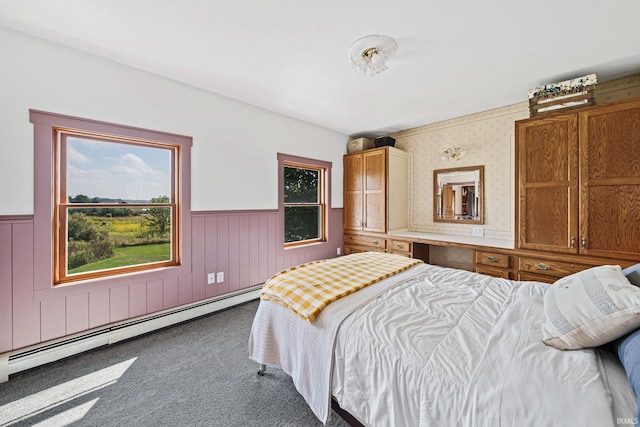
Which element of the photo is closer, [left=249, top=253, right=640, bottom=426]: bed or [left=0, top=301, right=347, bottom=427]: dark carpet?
[left=249, top=253, right=640, bottom=426]: bed

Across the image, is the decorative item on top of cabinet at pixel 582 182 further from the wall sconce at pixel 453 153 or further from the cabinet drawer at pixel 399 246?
the cabinet drawer at pixel 399 246

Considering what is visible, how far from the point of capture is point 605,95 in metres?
2.53

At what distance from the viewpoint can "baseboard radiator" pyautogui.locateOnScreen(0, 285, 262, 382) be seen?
74.7 inches

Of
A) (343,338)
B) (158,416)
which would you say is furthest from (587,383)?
(158,416)

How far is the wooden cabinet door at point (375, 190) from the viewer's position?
3887 mm

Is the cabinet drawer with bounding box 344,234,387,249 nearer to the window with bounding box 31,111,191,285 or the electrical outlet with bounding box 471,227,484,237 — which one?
the electrical outlet with bounding box 471,227,484,237

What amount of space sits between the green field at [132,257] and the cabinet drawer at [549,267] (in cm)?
374

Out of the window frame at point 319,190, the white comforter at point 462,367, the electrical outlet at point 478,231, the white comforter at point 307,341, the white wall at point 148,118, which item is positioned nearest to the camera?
the white comforter at point 462,367

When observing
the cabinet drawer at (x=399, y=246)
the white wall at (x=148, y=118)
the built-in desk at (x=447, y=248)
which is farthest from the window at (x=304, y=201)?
the cabinet drawer at (x=399, y=246)

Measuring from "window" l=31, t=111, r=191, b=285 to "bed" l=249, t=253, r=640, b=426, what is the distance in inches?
68.0

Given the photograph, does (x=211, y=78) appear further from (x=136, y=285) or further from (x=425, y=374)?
(x=425, y=374)

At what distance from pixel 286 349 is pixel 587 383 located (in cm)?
137

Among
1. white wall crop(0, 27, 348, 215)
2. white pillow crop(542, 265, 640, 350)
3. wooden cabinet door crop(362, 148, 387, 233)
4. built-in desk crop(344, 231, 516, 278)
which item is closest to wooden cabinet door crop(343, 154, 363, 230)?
wooden cabinet door crop(362, 148, 387, 233)

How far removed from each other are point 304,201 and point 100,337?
9.11ft
